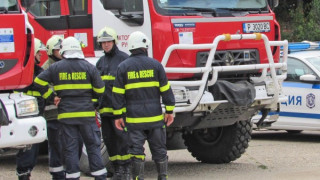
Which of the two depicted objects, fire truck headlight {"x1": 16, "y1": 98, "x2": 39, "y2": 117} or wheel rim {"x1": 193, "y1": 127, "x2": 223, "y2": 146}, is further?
wheel rim {"x1": 193, "y1": 127, "x2": 223, "y2": 146}

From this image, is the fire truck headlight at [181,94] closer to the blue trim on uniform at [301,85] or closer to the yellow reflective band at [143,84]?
the yellow reflective band at [143,84]

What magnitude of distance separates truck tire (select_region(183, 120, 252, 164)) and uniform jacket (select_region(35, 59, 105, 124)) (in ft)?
9.91

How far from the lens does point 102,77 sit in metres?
8.88

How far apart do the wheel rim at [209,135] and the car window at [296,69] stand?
8.89ft

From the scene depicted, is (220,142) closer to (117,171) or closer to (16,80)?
(117,171)

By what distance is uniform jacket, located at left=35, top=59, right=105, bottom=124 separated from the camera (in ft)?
26.3

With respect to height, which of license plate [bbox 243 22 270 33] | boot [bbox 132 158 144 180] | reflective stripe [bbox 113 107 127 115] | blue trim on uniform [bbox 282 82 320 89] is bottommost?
boot [bbox 132 158 144 180]

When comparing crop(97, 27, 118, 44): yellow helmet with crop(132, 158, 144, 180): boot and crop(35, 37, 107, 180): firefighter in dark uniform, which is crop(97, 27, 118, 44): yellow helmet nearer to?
crop(35, 37, 107, 180): firefighter in dark uniform

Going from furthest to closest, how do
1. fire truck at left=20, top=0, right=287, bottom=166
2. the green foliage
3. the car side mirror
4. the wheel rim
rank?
the green foliage, the car side mirror, the wheel rim, fire truck at left=20, top=0, right=287, bottom=166

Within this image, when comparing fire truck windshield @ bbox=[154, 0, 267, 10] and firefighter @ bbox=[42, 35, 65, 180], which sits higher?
fire truck windshield @ bbox=[154, 0, 267, 10]

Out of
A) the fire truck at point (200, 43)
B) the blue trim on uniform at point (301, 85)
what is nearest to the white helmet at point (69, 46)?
the fire truck at point (200, 43)

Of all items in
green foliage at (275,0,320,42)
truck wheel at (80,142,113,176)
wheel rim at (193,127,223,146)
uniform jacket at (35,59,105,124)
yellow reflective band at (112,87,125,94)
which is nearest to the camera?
uniform jacket at (35,59,105,124)

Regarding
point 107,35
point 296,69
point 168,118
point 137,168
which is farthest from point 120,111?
point 296,69

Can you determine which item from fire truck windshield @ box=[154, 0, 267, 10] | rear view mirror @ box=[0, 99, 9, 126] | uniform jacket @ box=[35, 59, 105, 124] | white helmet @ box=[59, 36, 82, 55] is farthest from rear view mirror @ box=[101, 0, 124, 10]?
rear view mirror @ box=[0, 99, 9, 126]
